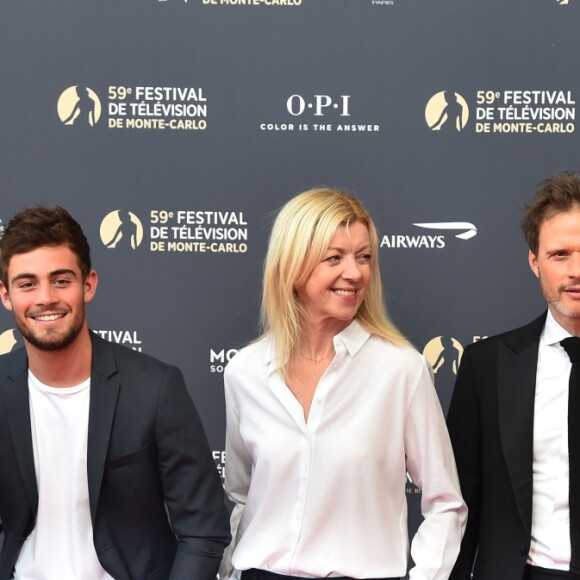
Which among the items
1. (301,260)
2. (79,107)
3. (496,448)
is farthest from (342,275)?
(79,107)

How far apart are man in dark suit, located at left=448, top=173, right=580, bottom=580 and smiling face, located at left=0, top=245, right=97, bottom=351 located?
3.50 ft

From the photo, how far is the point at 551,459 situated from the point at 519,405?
0.16 meters

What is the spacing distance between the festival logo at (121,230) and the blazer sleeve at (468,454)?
1.42 m

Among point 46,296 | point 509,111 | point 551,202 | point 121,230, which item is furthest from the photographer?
point 121,230

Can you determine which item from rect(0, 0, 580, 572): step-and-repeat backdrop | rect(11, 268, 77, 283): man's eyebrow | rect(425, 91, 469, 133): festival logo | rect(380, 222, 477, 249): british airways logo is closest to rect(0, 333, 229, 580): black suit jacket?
rect(11, 268, 77, 283): man's eyebrow

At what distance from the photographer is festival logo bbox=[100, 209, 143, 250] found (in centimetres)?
344

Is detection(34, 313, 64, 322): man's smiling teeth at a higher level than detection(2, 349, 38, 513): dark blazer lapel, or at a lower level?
higher

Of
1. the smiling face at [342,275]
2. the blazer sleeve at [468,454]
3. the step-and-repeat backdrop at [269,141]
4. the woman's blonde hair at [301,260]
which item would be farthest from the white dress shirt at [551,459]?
the step-and-repeat backdrop at [269,141]

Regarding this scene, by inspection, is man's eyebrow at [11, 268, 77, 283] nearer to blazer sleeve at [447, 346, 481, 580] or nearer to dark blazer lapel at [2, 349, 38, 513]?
dark blazer lapel at [2, 349, 38, 513]

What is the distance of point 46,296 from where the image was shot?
2.38m

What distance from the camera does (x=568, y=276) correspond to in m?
2.37

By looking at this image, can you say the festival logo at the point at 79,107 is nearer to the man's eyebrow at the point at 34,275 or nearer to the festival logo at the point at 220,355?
the festival logo at the point at 220,355

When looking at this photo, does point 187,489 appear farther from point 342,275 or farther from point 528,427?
point 528,427

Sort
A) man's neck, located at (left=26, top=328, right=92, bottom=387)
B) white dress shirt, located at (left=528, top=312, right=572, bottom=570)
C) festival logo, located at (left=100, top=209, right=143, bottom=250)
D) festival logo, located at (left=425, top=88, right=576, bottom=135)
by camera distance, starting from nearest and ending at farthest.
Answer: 1. white dress shirt, located at (left=528, top=312, right=572, bottom=570)
2. man's neck, located at (left=26, top=328, right=92, bottom=387)
3. festival logo, located at (left=425, top=88, right=576, bottom=135)
4. festival logo, located at (left=100, top=209, right=143, bottom=250)
